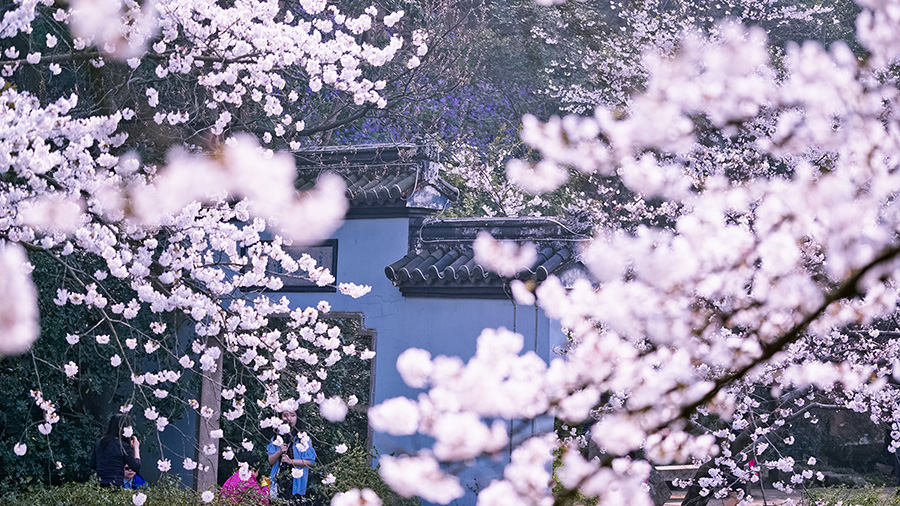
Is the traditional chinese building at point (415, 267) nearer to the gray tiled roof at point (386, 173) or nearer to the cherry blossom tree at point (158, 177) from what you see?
the gray tiled roof at point (386, 173)

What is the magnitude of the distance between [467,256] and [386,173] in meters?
1.31

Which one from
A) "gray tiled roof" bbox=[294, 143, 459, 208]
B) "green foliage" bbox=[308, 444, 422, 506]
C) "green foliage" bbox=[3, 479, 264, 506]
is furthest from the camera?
"gray tiled roof" bbox=[294, 143, 459, 208]

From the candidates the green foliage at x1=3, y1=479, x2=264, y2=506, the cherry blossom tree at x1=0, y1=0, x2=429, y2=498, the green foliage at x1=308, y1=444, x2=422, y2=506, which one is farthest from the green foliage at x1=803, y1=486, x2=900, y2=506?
the green foliage at x1=3, y1=479, x2=264, y2=506

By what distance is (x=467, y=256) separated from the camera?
1088cm

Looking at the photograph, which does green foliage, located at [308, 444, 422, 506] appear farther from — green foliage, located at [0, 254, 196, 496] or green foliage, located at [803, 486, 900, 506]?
green foliage, located at [803, 486, 900, 506]

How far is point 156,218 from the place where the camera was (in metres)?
7.58

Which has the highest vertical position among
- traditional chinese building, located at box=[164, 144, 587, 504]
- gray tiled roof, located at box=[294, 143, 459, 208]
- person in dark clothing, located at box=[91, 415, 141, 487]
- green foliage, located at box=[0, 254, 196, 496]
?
gray tiled roof, located at box=[294, 143, 459, 208]

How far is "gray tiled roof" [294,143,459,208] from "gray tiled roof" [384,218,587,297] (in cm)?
39

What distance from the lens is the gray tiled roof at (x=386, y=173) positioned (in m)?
11.0

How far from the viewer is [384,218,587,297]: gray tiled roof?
10.3 metres

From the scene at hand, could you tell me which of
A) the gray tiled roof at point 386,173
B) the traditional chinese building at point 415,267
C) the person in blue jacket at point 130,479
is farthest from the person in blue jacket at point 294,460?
the gray tiled roof at point 386,173

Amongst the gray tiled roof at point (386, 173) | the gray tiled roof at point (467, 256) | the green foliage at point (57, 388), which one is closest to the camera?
the gray tiled roof at point (467, 256)

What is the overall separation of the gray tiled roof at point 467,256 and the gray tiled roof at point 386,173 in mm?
386

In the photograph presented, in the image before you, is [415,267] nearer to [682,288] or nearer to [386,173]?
[386,173]
